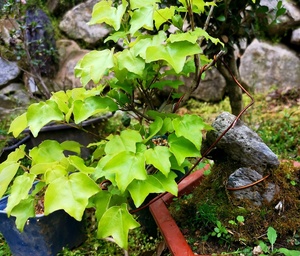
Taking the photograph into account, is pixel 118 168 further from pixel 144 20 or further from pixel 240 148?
pixel 240 148

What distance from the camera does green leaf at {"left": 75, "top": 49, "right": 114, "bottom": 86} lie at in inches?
29.5

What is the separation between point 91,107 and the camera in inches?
34.1

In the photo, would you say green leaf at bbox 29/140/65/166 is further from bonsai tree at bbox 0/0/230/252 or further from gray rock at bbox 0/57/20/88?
gray rock at bbox 0/57/20/88

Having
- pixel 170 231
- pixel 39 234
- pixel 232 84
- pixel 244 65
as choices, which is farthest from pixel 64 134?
pixel 244 65

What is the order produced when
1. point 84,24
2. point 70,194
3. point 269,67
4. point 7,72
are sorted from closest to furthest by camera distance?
point 70,194
point 7,72
point 269,67
point 84,24

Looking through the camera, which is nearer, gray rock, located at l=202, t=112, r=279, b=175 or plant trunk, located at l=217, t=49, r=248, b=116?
gray rock, located at l=202, t=112, r=279, b=175

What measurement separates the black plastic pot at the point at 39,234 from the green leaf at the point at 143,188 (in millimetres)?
630

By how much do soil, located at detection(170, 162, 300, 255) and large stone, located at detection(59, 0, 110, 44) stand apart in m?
2.35

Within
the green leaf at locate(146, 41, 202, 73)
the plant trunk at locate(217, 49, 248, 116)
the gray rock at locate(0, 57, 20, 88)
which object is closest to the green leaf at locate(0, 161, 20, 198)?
the green leaf at locate(146, 41, 202, 73)

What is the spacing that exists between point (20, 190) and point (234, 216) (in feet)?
2.10

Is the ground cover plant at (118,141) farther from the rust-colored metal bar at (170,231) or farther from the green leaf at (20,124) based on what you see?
the rust-colored metal bar at (170,231)

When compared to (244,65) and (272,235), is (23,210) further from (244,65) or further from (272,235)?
(244,65)

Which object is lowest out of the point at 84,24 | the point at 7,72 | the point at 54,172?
the point at 7,72

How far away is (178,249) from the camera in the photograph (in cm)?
90
